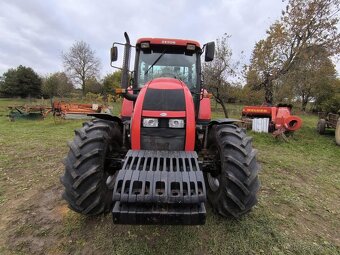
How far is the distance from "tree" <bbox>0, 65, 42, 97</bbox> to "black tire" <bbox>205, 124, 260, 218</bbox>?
42439 mm

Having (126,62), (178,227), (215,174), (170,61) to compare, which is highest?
(170,61)

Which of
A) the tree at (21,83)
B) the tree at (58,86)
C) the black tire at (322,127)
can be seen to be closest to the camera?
the black tire at (322,127)

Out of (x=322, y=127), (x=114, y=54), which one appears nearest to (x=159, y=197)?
(x=114, y=54)

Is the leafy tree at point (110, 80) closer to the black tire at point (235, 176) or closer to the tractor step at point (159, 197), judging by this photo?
the black tire at point (235, 176)

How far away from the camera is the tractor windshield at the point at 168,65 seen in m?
4.23

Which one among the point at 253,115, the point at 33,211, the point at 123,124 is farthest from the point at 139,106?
the point at 253,115

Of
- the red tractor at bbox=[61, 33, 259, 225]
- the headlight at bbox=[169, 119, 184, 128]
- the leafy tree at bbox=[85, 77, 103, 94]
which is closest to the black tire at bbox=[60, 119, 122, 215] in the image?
the red tractor at bbox=[61, 33, 259, 225]

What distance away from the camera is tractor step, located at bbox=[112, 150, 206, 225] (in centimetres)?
220

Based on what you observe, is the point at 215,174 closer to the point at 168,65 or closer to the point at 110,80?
the point at 168,65

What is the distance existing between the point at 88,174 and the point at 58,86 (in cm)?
3664

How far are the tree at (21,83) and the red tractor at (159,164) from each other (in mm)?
41202

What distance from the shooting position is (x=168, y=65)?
13.9 ft

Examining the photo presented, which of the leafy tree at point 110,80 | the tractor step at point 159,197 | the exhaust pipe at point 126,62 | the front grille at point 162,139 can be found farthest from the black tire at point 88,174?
the leafy tree at point 110,80

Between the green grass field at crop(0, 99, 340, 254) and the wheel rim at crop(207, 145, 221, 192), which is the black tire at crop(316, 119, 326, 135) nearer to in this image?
the green grass field at crop(0, 99, 340, 254)
